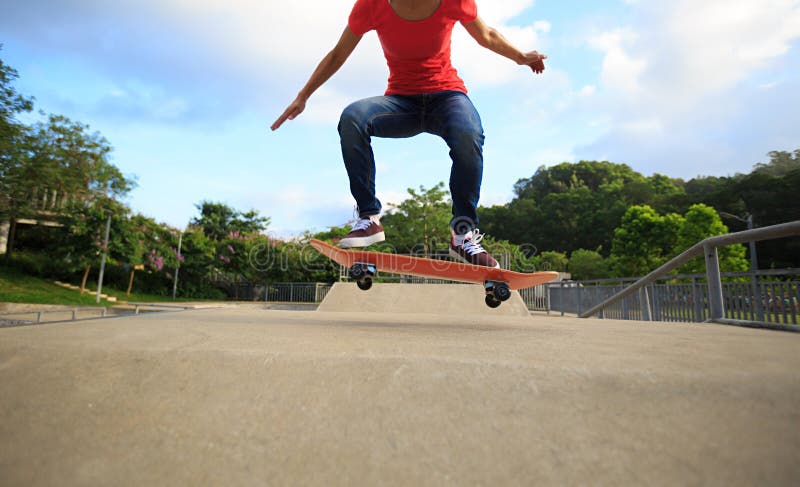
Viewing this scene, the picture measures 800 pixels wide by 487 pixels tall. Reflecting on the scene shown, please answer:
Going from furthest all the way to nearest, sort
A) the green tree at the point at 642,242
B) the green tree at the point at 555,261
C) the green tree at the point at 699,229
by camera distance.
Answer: the green tree at the point at 555,261
the green tree at the point at 642,242
the green tree at the point at 699,229

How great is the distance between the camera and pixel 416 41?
302cm

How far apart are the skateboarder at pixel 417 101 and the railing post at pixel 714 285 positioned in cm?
216

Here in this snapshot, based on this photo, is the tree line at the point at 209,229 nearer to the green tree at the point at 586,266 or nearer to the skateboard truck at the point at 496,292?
the green tree at the point at 586,266

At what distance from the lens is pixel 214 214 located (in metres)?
42.0

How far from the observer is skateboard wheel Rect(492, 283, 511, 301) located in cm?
302

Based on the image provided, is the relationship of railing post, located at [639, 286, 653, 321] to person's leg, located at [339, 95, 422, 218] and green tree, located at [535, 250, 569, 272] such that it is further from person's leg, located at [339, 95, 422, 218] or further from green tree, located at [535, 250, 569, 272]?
green tree, located at [535, 250, 569, 272]

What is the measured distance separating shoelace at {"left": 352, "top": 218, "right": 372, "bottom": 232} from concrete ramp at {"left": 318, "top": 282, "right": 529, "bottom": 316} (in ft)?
15.3

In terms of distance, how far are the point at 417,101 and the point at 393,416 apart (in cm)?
252

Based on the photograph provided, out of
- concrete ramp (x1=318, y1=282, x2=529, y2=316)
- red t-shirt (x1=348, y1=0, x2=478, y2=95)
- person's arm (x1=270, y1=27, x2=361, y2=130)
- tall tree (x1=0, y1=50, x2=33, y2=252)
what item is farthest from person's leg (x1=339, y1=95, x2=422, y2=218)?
tall tree (x1=0, y1=50, x2=33, y2=252)

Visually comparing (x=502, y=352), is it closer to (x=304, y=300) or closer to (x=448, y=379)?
(x=448, y=379)

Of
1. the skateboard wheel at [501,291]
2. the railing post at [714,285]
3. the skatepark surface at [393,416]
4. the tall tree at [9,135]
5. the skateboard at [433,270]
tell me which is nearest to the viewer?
the skatepark surface at [393,416]

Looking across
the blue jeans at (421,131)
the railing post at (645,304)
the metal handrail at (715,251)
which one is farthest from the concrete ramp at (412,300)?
the blue jeans at (421,131)

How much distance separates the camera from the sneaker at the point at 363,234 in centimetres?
308

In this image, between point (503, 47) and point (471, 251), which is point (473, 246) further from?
point (503, 47)
